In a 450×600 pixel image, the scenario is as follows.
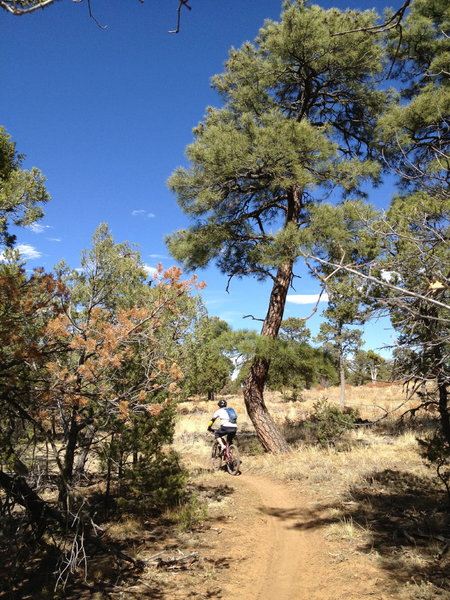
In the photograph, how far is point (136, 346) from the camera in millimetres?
5707

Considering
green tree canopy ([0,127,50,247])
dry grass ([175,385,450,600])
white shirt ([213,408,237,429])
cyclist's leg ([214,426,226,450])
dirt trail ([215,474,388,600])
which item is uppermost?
green tree canopy ([0,127,50,247])

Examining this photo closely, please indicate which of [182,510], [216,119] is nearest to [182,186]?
[216,119]

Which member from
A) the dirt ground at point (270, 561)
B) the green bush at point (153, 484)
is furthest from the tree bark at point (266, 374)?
the green bush at point (153, 484)

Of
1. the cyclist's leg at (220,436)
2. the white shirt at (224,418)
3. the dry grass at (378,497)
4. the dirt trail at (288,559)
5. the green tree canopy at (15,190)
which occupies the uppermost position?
the green tree canopy at (15,190)

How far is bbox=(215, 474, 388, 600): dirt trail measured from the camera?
159 inches

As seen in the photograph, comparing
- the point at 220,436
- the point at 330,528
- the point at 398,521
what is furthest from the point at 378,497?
the point at 220,436

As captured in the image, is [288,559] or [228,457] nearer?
[288,559]

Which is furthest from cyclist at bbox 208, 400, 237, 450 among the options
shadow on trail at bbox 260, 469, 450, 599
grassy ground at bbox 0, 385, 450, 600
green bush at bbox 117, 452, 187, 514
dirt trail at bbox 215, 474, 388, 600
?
green bush at bbox 117, 452, 187, 514

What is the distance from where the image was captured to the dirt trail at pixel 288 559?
13.3 feet

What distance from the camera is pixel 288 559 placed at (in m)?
4.87

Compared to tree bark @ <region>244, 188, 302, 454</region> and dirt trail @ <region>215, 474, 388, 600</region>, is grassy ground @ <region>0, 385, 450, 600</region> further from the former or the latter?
tree bark @ <region>244, 188, 302, 454</region>

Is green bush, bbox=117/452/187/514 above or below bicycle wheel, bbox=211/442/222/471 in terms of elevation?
above

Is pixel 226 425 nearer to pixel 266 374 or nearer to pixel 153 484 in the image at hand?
pixel 266 374

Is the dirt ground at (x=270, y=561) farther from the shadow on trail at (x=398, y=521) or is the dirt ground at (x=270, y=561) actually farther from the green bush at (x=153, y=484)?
the green bush at (x=153, y=484)
